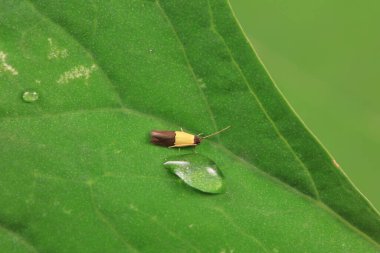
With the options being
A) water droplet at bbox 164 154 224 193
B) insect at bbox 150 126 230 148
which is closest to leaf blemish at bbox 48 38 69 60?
insect at bbox 150 126 230 148

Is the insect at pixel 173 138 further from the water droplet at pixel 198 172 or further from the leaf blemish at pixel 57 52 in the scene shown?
the leaf blemish at pixel 57 52

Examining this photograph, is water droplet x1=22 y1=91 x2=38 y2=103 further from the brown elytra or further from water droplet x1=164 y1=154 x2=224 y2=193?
water droplet x1=164 y1=154 x2=224 y2=193

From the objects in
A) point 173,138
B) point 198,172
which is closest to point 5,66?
point 173,138

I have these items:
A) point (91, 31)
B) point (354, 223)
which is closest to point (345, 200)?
point (354, 223)

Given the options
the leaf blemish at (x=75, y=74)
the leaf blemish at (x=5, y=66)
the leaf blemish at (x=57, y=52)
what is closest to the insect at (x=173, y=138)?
the leaf blemish at (x=75, y=74)

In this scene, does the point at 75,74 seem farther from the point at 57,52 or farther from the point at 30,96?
the point at 30,96
